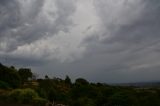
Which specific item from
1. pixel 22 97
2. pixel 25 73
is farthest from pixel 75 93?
pixel 22 97

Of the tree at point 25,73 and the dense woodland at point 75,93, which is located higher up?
the tree at point 25,73

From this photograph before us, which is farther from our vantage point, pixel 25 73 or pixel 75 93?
pixel 25 73

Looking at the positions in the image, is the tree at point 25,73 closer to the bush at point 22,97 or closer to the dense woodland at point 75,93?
the dense woodland at point 75,93

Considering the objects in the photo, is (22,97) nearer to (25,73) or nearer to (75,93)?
(75,93)

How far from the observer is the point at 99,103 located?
192 ft

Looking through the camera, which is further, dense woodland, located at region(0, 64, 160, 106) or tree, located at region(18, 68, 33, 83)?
tree, located at region(18, 68, 33, 83)

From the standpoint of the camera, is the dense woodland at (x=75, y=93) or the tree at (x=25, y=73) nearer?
→ the dense woodland at (x=75, y=93)

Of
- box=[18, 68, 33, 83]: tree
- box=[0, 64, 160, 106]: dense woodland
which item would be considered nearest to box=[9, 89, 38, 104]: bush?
box=[0, 64, 160, 106]: dense woodland

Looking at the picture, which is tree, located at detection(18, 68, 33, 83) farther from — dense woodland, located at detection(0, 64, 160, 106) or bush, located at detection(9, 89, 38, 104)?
bush, located at detection(9, 89, 38, 104)

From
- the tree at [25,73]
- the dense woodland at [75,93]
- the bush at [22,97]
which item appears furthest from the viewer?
the tree at [25,73]

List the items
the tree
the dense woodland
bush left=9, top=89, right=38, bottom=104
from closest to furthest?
bush left=9, top=89, right=38, bottom=104 → the dense woodland → the tree

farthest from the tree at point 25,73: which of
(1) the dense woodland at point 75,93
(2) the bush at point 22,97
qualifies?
(2) the bush at point 22,97

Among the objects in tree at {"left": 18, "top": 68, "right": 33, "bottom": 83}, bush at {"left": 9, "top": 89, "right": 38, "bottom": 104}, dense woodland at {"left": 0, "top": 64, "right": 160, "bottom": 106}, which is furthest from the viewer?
tree at {"left": 18, "top": 68, "right": 33, "bottom": 83}

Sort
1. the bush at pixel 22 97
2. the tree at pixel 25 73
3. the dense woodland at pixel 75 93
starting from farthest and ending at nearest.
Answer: the tree at pixel 25 73 < the dense woodland at pixel 75 93 < the bush at pixel 22 97
